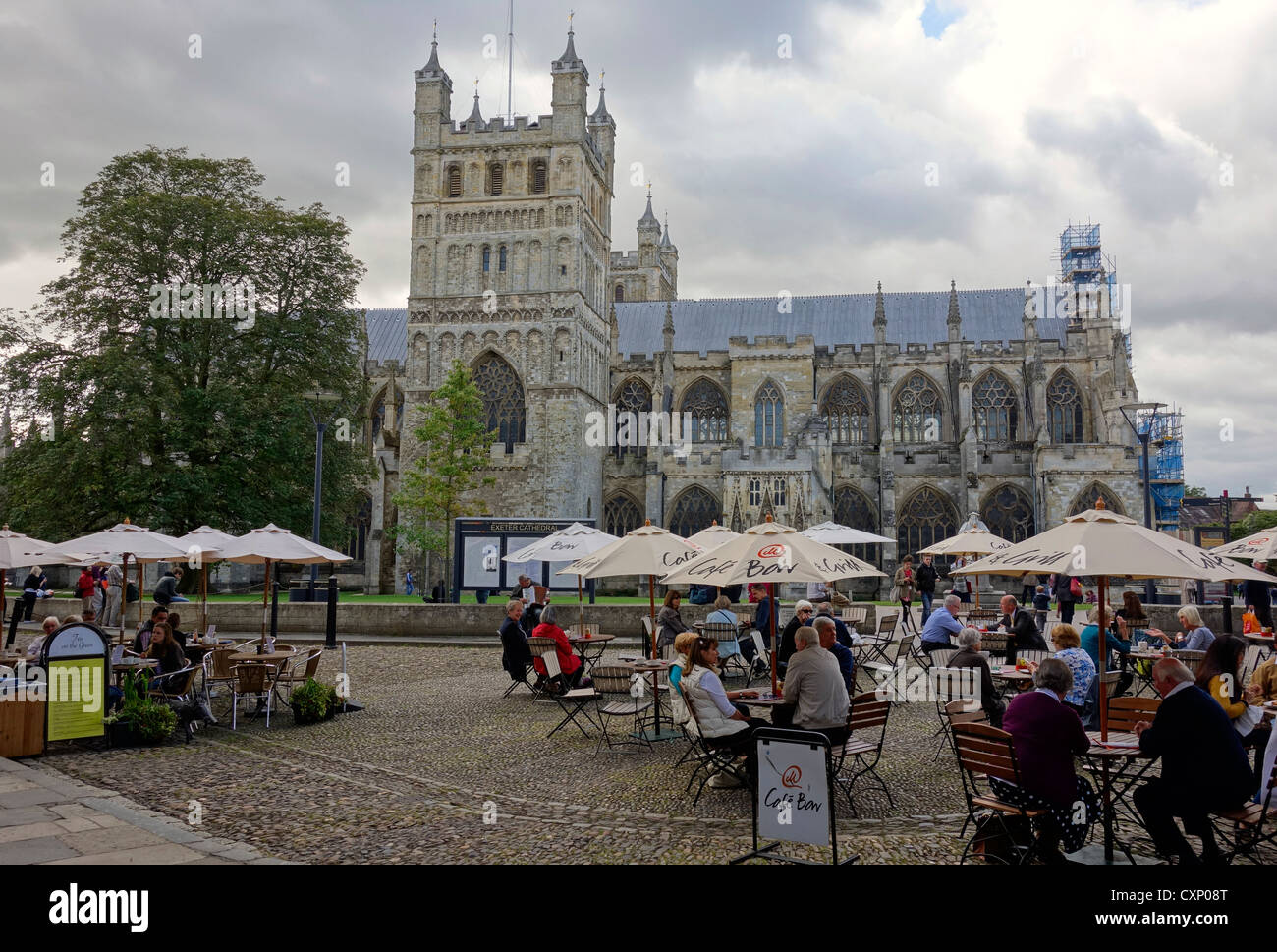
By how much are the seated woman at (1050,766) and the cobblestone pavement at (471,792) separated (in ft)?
2.39

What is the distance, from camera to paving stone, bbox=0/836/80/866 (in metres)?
5.32

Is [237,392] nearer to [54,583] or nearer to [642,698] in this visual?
[642,698]

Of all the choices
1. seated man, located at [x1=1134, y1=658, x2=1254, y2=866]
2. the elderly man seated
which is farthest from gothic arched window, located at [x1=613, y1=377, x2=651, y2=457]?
seated man, located at [x1=1134, y1=658, x2=1254, y2=866]

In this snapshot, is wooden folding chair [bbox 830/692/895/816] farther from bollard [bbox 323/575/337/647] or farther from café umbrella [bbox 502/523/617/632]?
bollard [bbox 323/575/337/647]

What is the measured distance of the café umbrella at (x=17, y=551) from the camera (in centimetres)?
1095

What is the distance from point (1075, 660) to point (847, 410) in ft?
117

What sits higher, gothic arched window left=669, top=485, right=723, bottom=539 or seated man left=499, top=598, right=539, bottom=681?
gothic arched window left=669, top=485, right=723, bottom=539

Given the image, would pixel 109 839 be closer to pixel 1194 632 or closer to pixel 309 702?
pixel 309 702

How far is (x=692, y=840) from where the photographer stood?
6.06 meters

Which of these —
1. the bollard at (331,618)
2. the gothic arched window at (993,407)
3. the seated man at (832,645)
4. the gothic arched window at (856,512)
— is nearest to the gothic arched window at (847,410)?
the gothic arched window at (993,407)

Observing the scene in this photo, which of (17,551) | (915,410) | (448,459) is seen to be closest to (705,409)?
(915,410)

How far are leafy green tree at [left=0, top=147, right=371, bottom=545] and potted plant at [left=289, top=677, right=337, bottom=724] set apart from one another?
51.2ft
